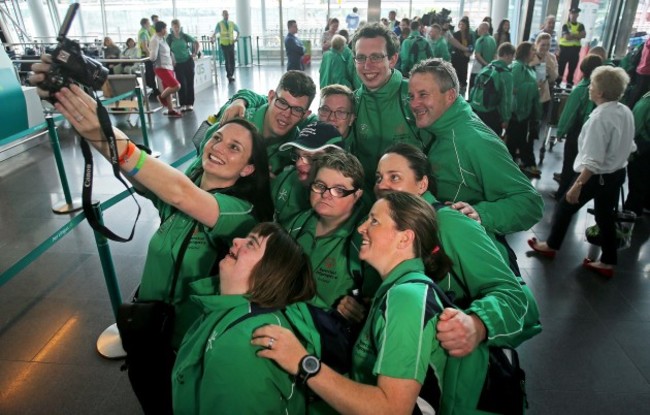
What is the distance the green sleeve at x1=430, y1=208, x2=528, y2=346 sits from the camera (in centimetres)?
157

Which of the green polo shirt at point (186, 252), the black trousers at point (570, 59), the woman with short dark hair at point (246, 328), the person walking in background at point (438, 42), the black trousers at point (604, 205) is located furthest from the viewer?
the black trousers at point (570, 59)

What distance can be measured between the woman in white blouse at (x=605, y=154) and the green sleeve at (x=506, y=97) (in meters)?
1.98

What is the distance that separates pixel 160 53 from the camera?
8.93 metres

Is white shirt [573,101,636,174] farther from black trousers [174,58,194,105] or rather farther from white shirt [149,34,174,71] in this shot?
black trousers [174,58,194,105]

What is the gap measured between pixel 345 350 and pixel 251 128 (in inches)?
45.4

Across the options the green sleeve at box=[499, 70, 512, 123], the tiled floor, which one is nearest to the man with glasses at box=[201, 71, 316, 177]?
the tiled floor

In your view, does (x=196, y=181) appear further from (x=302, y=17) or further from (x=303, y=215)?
(x=302, y=17)

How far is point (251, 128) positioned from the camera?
213 cm

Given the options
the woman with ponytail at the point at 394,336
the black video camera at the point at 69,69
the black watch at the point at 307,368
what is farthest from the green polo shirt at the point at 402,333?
the black video camera at the point at 69,69

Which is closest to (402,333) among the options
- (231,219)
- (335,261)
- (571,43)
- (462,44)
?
(335,261)

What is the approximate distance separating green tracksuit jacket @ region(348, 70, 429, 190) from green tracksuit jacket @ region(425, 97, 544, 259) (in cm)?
53

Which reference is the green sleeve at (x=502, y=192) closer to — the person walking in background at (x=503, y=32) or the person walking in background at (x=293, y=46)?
the person walking in background at (x=503, y=32)

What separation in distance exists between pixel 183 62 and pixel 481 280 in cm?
991

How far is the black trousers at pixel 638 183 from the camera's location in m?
4.98
